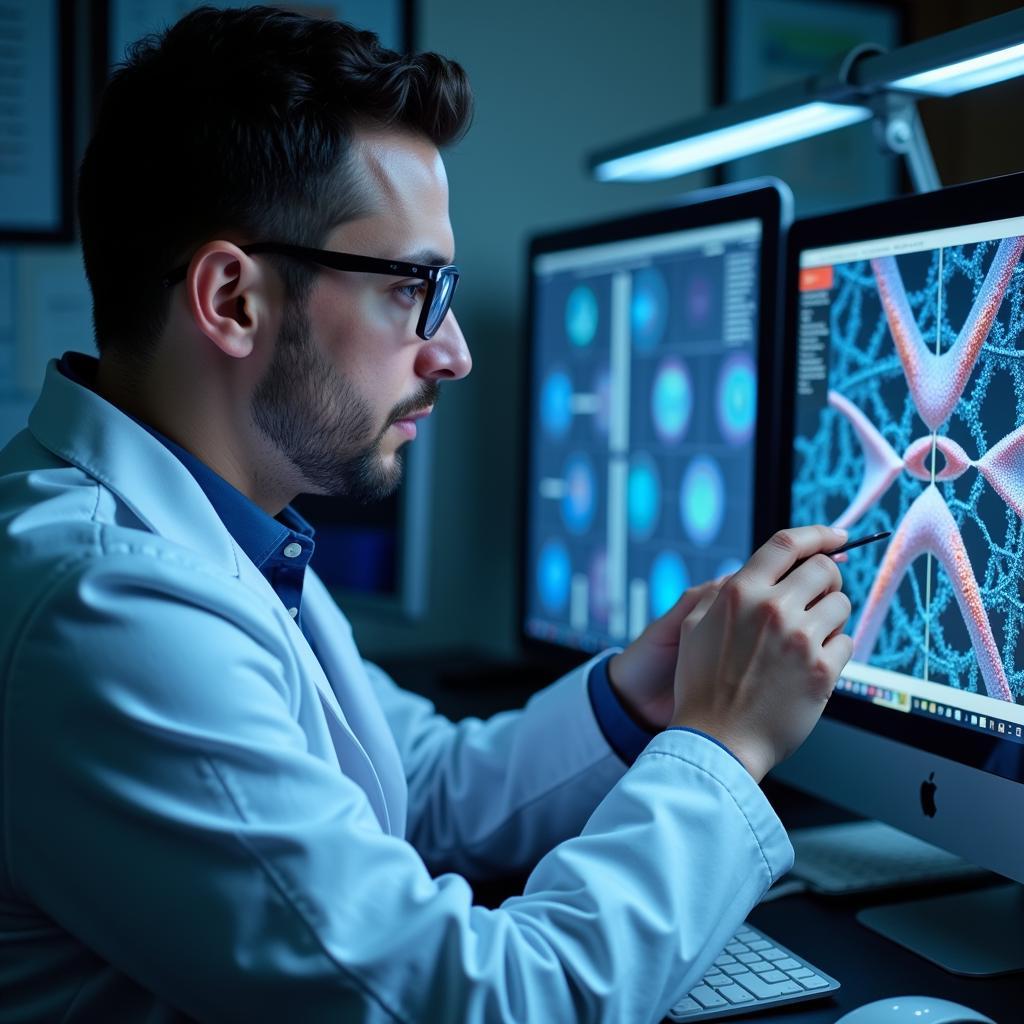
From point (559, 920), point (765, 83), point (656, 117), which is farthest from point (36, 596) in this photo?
point (765, 83)

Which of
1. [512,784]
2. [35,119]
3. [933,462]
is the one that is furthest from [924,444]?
[35,119]

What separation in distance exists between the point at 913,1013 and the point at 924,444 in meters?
0.43

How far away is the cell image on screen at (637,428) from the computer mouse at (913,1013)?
22.7 inches

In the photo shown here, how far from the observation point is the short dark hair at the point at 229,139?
901 millimetres

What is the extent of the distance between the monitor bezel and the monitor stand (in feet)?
0.47

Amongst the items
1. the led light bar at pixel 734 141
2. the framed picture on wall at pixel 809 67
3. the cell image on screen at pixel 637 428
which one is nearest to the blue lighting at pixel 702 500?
the cell image on screen at pixel 637 428

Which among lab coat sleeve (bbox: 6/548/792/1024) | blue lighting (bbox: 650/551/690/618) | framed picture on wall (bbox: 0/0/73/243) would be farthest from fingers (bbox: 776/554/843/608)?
framed picture on wall (bbox: 0/0/73/243)

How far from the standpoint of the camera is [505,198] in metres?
1.88

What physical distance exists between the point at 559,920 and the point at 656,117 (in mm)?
1588

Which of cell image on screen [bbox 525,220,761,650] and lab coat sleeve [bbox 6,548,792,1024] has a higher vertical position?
cell image on screen [bbox 525,220,761,650]

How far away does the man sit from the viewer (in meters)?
0.65

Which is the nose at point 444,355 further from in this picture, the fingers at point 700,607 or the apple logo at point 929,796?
the apple logo at point 929,796

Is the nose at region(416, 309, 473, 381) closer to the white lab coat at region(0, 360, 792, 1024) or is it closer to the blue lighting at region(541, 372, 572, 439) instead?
the white lab coat at region(0, 360, 792, 1024)

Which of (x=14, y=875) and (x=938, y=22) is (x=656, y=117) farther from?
(x=14, y=875)
